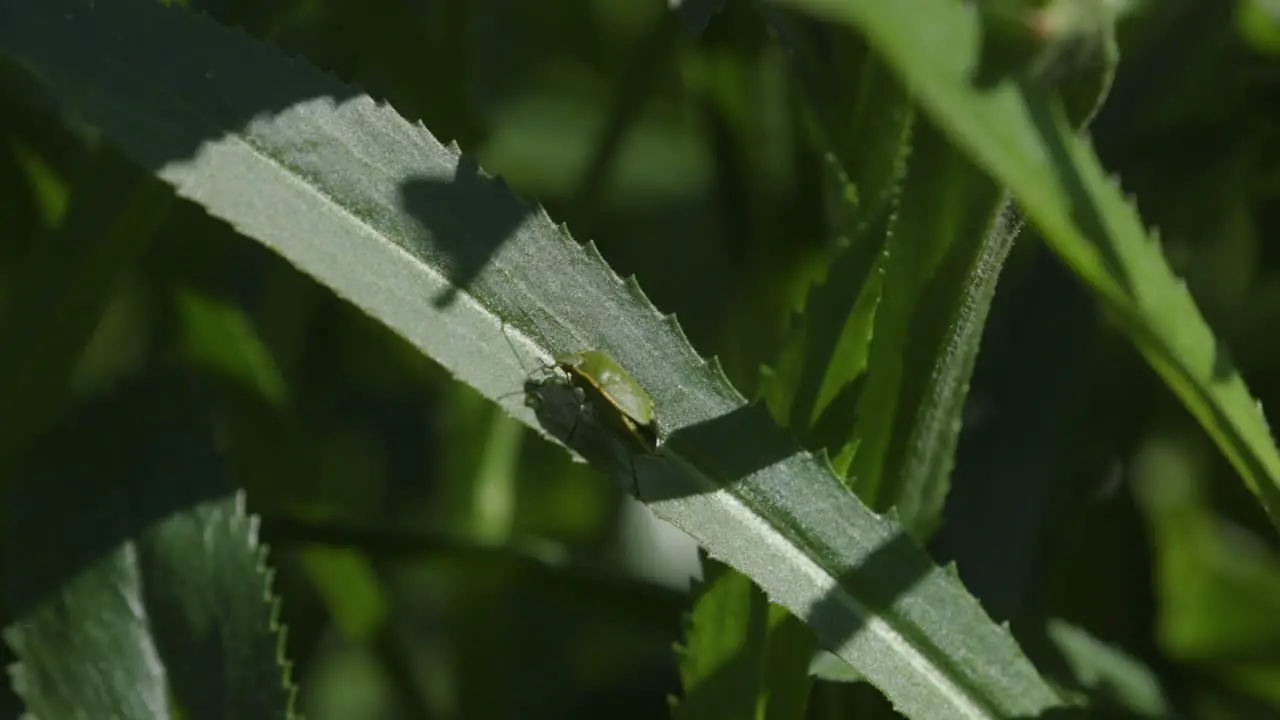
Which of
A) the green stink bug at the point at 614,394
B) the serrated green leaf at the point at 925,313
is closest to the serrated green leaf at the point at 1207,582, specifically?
the serrated green leaf at the point at 925,313

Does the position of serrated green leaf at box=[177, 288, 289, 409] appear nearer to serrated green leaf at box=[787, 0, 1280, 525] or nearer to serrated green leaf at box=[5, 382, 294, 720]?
serrated green leaf at box=[5, 382, 294, 720]

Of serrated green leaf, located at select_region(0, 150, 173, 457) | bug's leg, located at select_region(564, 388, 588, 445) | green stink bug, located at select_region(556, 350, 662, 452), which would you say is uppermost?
serrated green leaf, located at select_region(0, 150, 173, 457)

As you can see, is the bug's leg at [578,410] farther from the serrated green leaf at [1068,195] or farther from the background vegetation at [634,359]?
the serrated green leaf at [1068,195]

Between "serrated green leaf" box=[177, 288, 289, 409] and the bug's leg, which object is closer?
the bug's leg

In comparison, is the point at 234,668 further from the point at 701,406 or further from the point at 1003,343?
the point at 1003,343

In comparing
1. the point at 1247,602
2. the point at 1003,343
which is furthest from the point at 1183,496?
the point at 1003,343

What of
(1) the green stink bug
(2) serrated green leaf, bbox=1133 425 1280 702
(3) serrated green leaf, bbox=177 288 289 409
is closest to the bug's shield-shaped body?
(1) the green stink bug
